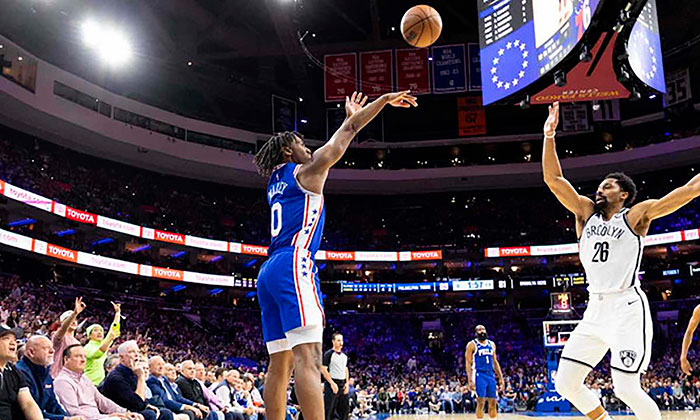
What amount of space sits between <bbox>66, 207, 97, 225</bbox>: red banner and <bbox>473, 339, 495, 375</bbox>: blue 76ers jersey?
59.4ft

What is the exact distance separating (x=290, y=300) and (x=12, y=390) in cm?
252

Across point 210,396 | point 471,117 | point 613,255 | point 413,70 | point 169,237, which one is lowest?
point 210,396

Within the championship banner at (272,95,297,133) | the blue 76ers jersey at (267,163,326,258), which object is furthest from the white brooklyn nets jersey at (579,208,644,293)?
the championship banner at (272,95,297,133)

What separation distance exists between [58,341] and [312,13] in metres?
18.2

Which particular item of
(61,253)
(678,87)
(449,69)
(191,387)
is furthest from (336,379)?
(678,87)

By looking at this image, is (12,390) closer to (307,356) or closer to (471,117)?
(307,356)

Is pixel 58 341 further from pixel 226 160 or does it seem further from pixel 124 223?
pixel 226 160

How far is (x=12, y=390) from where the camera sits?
15.7ft

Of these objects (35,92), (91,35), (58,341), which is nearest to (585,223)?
(58,341)

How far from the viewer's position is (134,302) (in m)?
27.9

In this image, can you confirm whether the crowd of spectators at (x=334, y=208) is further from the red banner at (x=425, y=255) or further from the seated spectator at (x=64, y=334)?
the seated spectator at (x=64, y=334)

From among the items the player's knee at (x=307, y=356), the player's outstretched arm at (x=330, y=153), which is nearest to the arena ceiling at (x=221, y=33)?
the player's outstretched arm at (x=330, y=153)

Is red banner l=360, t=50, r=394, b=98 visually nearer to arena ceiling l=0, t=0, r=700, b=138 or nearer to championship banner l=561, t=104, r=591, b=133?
arena ceiling l=0, t=0, r=700, b=138

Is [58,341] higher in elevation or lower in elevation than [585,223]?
lower
